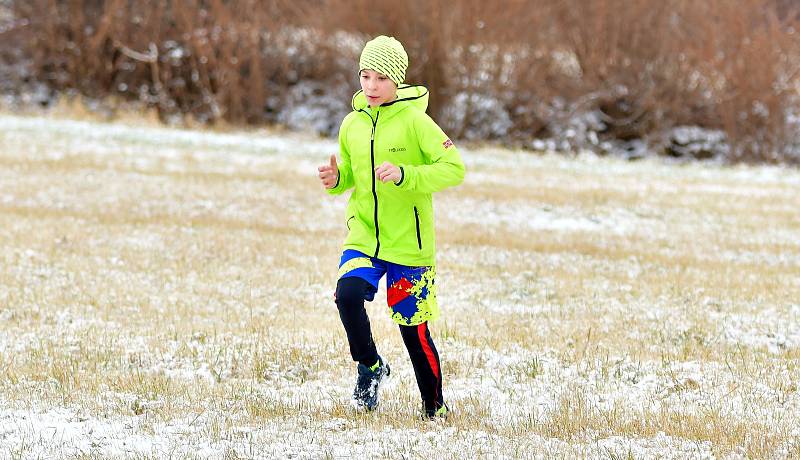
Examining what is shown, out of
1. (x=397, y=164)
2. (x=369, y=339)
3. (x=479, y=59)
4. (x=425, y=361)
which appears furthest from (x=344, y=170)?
(x=479, y=59)

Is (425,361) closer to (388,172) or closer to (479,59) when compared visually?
(388,172)

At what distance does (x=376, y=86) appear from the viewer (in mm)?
5375

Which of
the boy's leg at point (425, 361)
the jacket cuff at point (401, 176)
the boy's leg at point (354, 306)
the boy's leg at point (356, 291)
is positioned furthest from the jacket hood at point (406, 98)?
the boy's leg at point (425, 361)

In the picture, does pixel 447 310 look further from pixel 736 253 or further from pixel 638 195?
pixel 638 195

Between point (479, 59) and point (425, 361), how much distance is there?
21.7 m

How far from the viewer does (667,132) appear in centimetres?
2795

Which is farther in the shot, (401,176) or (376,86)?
(376,86)

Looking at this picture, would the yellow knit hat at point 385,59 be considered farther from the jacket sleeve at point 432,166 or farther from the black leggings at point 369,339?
the black leggings at point 369,339

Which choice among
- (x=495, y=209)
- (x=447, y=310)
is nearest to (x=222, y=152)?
(x=495, y=209)

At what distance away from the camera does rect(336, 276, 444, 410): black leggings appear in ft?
→ 17.8

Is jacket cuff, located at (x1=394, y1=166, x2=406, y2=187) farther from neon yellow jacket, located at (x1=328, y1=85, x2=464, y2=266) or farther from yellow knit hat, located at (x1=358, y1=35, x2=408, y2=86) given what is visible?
yellow knit hat, located at (x1=358, y1=35, x2=408, y2=86)

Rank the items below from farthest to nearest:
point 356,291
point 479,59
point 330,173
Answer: point 479,59 → point 330,173 → point 356,291

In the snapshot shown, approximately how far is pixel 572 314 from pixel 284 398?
11.8 ft

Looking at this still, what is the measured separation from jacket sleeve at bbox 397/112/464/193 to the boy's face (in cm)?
21
